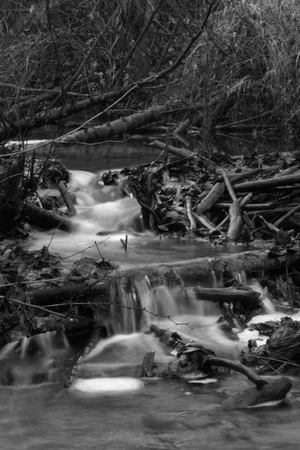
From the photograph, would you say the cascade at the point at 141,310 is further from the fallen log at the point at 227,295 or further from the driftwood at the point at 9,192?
the driftwood at the point at 9,192

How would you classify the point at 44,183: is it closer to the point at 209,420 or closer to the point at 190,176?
the point at 190,176

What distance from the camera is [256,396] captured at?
14.7 ft

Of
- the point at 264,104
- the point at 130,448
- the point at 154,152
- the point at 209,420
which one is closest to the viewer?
the point at 130,448

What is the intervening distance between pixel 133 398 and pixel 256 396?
808 mm

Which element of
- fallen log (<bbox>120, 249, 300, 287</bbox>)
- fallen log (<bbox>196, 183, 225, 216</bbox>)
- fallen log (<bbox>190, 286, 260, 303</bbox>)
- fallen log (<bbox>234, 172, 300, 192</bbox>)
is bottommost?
fallen log (<bbox>190, 286, 260, 303</bbox>)

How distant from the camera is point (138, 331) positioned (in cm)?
580

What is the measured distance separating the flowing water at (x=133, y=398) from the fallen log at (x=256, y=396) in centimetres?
5

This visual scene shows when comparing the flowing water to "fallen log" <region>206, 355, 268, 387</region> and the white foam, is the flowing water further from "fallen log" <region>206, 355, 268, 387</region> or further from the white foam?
"fallen log" <region>206, 355, 268, 387</region>

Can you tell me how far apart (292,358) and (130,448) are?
1559 mm

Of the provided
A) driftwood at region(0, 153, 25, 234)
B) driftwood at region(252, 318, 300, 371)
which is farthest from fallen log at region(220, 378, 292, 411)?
driftwood at region(0, 153, 25, 234)

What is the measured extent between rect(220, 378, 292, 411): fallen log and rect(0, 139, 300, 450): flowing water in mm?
53

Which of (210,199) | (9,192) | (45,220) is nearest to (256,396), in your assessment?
(9,192)

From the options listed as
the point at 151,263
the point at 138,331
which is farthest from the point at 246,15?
the point at 138,331

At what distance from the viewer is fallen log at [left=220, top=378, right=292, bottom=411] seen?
14.7ft
